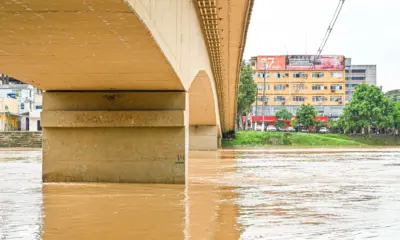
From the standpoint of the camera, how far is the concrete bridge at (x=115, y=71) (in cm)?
760

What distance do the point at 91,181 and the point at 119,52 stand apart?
5.57m

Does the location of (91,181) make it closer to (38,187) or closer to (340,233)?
(38,187)

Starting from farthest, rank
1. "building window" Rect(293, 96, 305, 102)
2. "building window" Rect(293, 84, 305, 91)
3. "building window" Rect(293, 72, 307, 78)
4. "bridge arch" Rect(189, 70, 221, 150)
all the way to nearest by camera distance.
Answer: "building window" Rect(293, 96, 305, 102)
"building window" Rect(293, 84, 305, 91)
"building window" Rect(293, 72, 307, 78)
"bridge arch" Rect(189, 70, 221, 150)

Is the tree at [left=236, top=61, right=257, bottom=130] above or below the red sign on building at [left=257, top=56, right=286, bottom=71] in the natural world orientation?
below

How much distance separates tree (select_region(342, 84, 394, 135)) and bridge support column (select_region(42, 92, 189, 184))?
6622 centimetres

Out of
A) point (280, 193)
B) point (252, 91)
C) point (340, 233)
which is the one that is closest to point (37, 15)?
point (340, 233)

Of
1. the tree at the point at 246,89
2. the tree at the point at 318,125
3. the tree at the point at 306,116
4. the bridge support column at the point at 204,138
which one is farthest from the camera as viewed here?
the tree at the point at 318,125

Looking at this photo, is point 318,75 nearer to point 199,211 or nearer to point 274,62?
point 274,62

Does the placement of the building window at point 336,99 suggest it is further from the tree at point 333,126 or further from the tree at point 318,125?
the tree at point 318,125

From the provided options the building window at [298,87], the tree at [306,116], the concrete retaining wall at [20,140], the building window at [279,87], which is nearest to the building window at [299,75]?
the building window at [298,87]

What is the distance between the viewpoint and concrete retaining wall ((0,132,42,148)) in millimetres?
58719

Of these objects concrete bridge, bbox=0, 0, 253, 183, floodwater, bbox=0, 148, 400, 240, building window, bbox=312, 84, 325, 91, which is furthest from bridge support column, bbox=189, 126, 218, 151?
building window, bbox=312, 84, 325, 91

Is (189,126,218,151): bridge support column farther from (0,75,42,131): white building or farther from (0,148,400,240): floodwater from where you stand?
(0,75,42,131): white building

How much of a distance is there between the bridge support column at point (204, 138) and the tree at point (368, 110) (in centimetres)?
3681
